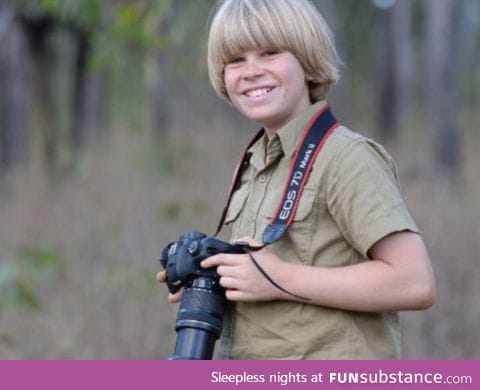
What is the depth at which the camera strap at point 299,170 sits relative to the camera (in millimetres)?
2139

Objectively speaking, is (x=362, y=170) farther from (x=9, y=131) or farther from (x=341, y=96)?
(x=9, y=131)

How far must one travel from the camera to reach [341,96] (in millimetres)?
10750

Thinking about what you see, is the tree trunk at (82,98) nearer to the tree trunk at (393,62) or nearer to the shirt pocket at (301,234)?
the tree trunk at (393,62)

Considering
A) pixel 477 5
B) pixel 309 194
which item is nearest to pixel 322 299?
pixel 309 194

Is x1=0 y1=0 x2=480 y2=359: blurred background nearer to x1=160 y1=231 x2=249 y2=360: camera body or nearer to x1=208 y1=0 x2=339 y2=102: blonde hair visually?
x1=208 y1=0 x2=339 y2=102: blonde hair

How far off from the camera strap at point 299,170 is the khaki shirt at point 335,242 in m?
0.02

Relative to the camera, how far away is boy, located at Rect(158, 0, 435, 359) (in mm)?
2104

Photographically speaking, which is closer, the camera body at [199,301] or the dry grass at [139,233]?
the camera body at [199,301]

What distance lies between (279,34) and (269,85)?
12 cm

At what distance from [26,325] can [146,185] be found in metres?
4.20

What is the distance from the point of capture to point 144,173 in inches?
444

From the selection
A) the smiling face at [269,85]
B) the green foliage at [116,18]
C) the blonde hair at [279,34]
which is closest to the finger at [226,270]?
the smiling face at [269,85]

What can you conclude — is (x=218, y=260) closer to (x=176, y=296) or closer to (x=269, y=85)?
(x=176, y=296)

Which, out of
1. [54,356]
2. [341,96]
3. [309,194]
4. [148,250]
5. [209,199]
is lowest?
[309,194]
